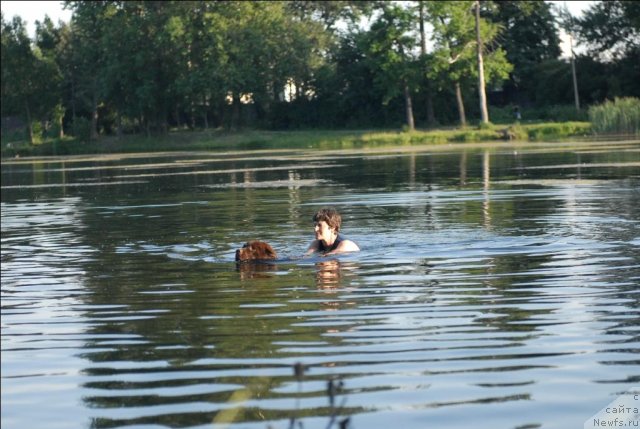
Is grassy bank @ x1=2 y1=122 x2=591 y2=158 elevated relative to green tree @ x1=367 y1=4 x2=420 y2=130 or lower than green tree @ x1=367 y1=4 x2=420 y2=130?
lower

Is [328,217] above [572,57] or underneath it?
underneath

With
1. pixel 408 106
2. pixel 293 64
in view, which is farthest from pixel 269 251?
pixel 293 64

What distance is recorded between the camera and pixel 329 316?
12.5 m

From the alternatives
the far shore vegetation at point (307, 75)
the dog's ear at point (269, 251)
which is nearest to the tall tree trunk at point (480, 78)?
the far shore vegetation at point (307, 75)

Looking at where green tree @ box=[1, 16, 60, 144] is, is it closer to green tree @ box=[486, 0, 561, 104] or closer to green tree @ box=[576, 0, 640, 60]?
green tree @ box=[486, 0, 561, 104]

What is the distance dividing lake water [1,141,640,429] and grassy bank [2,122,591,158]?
144 feet

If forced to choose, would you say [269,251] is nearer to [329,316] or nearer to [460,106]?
[329,316]

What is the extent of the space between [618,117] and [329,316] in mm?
57973

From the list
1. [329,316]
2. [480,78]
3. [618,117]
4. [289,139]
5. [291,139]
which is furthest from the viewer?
[289,139]

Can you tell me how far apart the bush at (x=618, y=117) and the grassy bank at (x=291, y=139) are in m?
1.42

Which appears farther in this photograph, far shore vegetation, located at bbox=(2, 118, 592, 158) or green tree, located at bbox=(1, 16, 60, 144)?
green tree, located at bbox=(1, 16, 60, 144)

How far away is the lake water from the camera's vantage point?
8.62 metres

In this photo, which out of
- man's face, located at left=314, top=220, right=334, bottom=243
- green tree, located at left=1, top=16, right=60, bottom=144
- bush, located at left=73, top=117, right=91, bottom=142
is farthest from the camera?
bush, located at left=73, top=117, right=91, bottom=142

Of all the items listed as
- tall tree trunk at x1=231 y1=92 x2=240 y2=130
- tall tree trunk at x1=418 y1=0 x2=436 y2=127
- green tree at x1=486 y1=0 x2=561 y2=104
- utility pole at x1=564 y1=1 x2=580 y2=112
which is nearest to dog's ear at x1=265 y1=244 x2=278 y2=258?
utility pole at x1=564 y1=1 x2=580 y2=112
